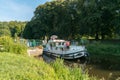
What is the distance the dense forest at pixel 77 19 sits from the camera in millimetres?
47441

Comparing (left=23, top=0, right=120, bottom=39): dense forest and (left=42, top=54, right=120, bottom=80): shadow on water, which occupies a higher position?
(left=23, top=0, right=120, bottom=39): dense forest

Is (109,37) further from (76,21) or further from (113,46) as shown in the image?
(113,46)

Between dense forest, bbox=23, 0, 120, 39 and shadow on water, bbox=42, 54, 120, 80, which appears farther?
dense forest, bbox=23, 0, 120, 39

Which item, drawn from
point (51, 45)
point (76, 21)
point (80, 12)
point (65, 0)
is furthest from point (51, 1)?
point (51, 45)

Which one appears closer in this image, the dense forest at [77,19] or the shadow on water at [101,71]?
the shadow on water at [101,71]

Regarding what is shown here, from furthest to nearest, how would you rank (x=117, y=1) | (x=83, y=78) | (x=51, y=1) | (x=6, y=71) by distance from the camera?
1. (x=51, y=1)
2. (x=117, y=1)
3. (x=83, y=78)
4. (x=6, y=71)

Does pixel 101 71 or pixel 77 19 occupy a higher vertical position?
pixel 77 19

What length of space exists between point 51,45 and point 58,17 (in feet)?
101

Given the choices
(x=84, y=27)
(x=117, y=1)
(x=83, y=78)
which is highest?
(x=117, y=1)

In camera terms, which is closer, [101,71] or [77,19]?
[101,71]

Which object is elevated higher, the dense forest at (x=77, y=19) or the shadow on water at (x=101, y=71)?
the dense forest at (x=77, y=19)

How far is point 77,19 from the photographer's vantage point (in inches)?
2462

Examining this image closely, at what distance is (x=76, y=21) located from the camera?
6316cm

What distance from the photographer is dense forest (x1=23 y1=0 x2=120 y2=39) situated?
47441 mm
